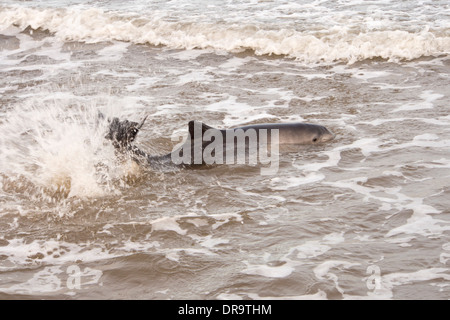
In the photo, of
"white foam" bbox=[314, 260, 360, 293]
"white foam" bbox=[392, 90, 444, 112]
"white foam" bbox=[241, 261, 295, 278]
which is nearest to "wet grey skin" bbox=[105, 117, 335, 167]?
"white foam" bbox=[392, 90, 444, 112]

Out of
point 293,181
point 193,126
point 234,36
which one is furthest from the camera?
point 234,36

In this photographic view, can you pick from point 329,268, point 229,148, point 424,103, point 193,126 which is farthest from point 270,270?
point 424,103

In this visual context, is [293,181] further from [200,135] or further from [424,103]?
[424,103]

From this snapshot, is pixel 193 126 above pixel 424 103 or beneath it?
beneath

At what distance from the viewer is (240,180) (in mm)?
6590

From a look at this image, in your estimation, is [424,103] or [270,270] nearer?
[270,270]

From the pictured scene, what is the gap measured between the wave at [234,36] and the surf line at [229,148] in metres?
4.74

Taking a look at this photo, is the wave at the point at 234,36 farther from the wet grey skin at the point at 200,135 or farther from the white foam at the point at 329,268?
the white foam at the point at 329,268

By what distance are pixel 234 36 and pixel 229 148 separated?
6816 millimetres

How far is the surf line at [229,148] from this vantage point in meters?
6.88

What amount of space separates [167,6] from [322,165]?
1099cm

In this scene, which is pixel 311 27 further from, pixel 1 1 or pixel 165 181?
pixel 1 1
